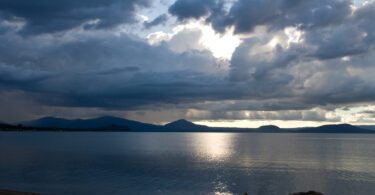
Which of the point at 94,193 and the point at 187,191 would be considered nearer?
the point at 94,193

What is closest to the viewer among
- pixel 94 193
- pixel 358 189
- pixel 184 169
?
pixel 94 193

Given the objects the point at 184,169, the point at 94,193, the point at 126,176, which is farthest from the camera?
the point at 184,169

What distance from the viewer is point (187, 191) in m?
70.1

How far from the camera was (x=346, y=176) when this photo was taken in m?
93.2

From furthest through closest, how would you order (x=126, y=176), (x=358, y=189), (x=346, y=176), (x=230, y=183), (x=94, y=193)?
(x=346, y=176), (x=126, y=176), (x=230, y=183), (x=358, y=189), (x=94, y=193)

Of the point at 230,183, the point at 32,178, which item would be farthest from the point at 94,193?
the point at 230,183

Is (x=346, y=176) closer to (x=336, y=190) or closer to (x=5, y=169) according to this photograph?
(x=336, y=190)

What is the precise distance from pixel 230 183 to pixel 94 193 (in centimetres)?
2840

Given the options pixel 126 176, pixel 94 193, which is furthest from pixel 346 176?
pixel 94 193

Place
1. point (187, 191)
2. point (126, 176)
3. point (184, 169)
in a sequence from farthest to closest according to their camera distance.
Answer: point (184, 169) < point (126, 176) < point (187, 191)

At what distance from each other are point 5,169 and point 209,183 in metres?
51.5

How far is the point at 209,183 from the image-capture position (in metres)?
79.2

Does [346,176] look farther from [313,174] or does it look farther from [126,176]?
[126,176]

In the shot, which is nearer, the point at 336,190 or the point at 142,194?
the point at 142,194
